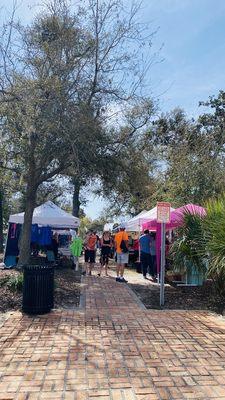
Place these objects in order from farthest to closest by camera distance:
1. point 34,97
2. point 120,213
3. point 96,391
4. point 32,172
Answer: point 120,213 → point 32,172 → point 34,97 → point 96,391

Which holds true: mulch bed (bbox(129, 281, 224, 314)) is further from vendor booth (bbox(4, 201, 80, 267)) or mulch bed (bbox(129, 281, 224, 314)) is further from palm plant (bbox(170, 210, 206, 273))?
vendor booth (bbox(4, 201, 80, 267))

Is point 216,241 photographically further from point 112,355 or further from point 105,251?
point 105,251

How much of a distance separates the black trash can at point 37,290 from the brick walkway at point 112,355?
0.20 metres

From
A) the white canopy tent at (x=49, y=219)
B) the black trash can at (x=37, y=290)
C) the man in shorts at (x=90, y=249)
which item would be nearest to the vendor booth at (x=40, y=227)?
the white canopy tent at (x=49, y=219)

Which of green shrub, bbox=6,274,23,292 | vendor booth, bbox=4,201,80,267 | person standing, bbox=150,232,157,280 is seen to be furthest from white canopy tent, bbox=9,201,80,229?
green shrub, bbox=6,274,23,292

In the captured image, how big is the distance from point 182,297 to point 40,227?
9.49 meters

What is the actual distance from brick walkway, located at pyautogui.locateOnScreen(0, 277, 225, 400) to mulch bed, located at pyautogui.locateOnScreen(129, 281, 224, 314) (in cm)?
72

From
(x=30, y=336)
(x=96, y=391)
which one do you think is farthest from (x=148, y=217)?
(x=96, y=391)

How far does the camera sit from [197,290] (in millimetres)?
11188

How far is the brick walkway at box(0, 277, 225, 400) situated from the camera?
4.50 meters

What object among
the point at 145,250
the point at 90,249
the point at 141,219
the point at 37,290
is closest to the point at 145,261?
the point at 145,250

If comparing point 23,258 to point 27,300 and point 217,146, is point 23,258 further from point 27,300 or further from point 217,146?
point 217,146

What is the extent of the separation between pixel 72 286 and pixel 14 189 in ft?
24.8

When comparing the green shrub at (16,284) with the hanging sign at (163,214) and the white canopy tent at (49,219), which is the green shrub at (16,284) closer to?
the hanging sign at (163,214)
